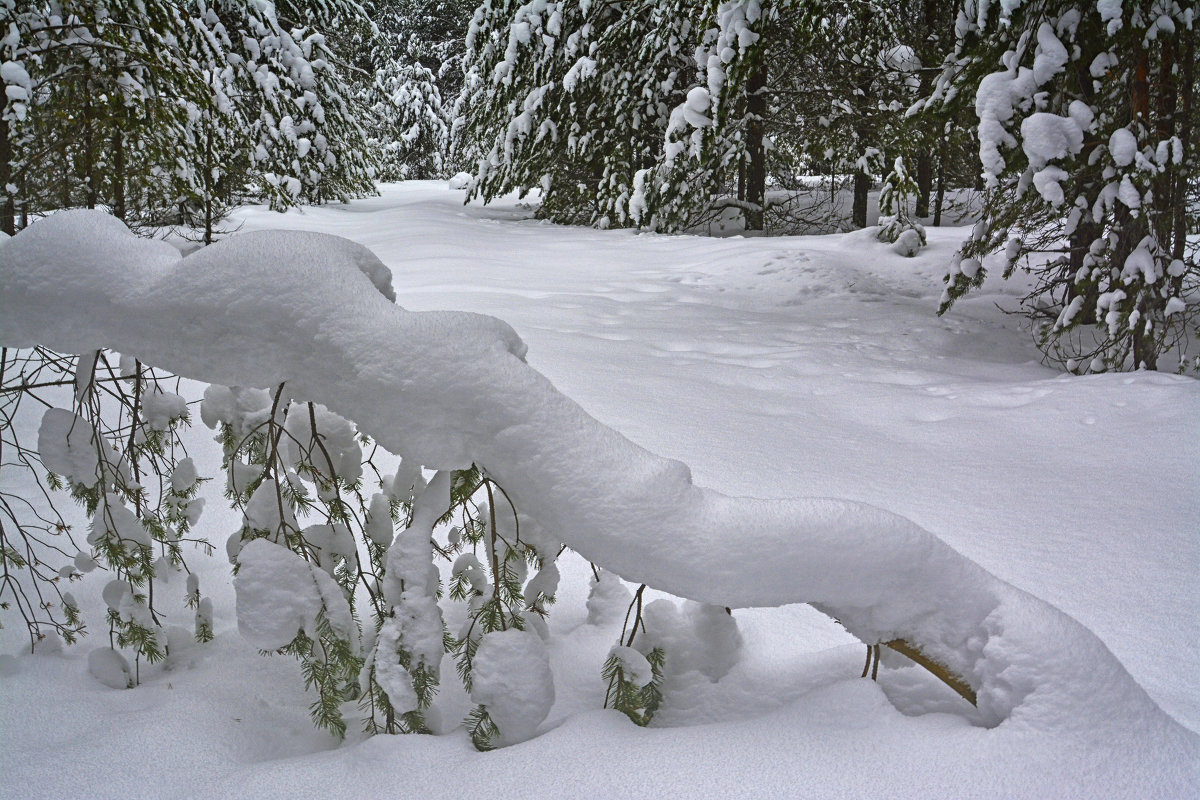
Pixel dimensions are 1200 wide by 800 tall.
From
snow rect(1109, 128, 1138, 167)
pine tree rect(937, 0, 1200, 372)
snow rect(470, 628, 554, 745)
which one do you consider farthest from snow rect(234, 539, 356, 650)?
snow rect(1109, 128, 1138, 167)

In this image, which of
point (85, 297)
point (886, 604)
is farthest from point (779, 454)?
point (85, 297)

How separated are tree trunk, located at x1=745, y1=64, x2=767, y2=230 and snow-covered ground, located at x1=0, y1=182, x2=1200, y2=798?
510 cm

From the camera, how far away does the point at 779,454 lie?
122 inches

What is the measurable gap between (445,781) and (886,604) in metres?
0.87

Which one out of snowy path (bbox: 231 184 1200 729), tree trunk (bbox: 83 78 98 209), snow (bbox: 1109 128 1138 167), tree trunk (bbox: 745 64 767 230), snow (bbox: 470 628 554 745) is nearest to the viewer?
snow (bbox: 470 628 554 745)

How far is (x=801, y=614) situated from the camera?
204 centimetres

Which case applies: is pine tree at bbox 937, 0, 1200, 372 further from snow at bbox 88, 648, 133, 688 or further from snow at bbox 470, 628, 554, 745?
snow at bbox 88, 648, 133, 688

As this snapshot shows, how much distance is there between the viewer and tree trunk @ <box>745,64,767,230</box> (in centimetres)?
988

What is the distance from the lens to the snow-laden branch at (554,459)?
142 cm

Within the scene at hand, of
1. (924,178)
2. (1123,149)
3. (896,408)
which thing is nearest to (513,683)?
(896,408)

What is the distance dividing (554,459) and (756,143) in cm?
973

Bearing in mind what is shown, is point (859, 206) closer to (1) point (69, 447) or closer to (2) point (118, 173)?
(2) point (118, 173)

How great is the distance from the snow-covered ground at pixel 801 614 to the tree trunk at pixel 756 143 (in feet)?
16.7

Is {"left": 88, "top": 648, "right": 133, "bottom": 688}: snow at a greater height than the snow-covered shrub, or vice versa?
the snow-covered shrub
